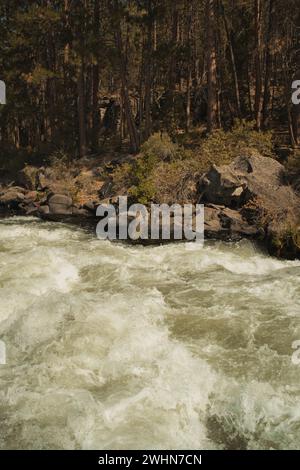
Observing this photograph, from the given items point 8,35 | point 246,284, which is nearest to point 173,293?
point 246,284

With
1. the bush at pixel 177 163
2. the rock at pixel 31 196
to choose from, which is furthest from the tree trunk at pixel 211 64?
the rock at pixel 31 196

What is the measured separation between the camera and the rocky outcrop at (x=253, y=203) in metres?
12.1

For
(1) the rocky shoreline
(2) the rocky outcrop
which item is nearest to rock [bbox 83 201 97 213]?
(1) the rocky shoreline

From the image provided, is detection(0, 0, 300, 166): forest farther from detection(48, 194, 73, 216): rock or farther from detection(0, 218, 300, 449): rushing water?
detection(0, 218, 300, 449): rushing water

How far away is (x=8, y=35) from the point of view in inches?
926

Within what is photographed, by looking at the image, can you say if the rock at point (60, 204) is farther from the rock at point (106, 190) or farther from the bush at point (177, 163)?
the bush at point (177, 163)

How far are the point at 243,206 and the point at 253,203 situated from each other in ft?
1.51

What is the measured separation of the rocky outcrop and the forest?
4.19m

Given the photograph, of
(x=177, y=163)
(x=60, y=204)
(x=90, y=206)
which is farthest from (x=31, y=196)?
(x=177, y=163)

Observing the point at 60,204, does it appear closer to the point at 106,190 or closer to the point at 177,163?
the point at 106,190

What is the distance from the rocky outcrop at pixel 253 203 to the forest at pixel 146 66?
4195mm

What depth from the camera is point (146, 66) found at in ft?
75.2

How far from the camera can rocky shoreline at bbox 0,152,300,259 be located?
12.2 metres

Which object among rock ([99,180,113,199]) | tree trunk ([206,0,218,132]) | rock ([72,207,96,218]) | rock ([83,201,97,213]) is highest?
tree trunk ([206,0,218,132])
